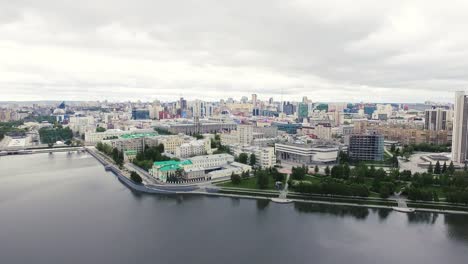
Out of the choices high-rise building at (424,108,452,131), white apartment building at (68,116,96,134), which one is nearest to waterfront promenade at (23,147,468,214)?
white apartment building at (68,116,96,134)

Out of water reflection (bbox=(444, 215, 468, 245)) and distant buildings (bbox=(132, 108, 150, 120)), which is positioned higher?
distant buildings (bbox=(132, 108, 150, 120))

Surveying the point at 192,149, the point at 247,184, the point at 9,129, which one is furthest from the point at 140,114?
the point at 247,184

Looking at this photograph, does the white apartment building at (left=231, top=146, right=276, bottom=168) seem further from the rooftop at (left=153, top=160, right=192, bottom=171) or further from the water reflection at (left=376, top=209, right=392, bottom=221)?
the water reflection at (left=376, top=209, right=392, bottom=221)

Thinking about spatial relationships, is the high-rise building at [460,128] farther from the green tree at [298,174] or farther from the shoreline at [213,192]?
the green tree at [298,174]

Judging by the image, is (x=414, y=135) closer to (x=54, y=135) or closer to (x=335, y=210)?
(x=335, y=210)

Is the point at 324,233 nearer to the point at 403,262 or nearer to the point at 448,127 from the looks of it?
the point at 403,262

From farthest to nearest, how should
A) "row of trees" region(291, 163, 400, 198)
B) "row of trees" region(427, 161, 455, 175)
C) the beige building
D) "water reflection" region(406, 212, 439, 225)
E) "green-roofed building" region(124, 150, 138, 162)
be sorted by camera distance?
1. the beige building
2. "green-roofed building" region(124, 150, 138, 162)
3. "row of trees" region(427, 161, 455, 175)
4. "row of trees" region(291, 163, 400, 198)
5. "water reflection" region(406, 212, 439, 225)

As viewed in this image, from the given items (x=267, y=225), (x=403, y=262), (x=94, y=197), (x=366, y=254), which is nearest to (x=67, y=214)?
(x=94, y=197)
